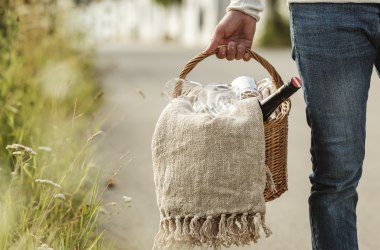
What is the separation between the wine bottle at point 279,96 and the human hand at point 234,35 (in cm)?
28

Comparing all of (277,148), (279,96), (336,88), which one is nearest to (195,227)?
(277,148)

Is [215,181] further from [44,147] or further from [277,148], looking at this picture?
[44,147]

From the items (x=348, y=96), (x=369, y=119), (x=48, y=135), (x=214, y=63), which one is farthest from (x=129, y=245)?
(x=214, y=63)

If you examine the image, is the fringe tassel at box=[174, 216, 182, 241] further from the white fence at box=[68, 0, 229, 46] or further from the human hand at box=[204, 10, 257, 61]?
the white fence at box=[68, 0, 229, 46]

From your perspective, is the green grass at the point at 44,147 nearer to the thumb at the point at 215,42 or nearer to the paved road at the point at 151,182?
the paved road at the point at 151,182

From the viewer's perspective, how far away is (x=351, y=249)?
114 inches

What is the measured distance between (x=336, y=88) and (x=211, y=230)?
59 cm

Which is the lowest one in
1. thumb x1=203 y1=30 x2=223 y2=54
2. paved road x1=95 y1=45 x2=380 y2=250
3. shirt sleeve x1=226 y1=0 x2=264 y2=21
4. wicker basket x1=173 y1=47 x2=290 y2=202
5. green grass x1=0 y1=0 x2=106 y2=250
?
paved road x1=95 y1=45 x2=380 y2=250

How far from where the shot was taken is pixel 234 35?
308cm

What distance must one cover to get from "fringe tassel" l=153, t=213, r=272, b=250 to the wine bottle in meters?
0.35

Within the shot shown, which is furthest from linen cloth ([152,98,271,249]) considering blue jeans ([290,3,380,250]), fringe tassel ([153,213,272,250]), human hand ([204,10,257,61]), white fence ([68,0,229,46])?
white fence ([68,0,229,46])

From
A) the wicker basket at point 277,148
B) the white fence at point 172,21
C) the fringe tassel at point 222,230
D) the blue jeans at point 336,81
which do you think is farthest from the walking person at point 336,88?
the white fence at point 172,21

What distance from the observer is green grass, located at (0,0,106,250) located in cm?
336

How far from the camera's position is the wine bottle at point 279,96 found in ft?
9.01
